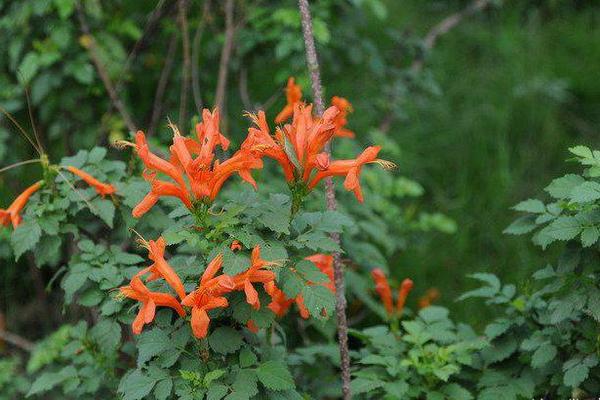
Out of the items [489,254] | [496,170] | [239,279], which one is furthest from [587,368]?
[496,170]

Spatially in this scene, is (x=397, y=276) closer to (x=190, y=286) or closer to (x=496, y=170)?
(x=496, y=170)

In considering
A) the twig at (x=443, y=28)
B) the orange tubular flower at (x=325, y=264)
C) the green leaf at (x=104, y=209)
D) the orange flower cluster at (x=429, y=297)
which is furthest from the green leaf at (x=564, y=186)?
the twig at (x=443, y=28)

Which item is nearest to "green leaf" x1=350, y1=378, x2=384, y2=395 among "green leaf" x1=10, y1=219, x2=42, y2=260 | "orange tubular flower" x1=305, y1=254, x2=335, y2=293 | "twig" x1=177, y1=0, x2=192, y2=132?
"orange tubular flower" x1=305, y1=254, x2=335, y2=293

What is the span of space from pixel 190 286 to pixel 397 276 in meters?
2.20

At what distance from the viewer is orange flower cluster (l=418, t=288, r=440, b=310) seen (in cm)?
412

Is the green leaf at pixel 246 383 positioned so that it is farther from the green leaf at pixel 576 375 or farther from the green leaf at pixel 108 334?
the green leaf at pixel 576 375

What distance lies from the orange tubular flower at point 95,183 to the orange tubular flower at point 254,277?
76cm

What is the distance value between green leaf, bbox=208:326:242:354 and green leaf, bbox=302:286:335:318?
0.24 meters

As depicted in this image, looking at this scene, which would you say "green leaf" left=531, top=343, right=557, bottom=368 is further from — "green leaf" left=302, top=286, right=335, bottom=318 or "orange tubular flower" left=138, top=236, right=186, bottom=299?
"orange tubular flower" left=138, top=236, right=186, bottom=299

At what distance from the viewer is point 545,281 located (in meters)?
4.18

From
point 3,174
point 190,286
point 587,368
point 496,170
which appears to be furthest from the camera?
point 496,170

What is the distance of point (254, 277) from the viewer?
2.29m

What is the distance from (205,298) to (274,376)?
0.34 metres

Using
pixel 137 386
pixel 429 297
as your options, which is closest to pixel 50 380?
pixel 137 386
